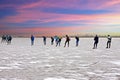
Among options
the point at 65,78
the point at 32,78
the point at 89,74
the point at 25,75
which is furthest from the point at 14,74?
the point at 89,74

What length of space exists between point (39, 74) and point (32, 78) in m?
0.92

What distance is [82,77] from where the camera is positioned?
993 cm

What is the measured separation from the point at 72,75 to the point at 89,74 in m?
0.72

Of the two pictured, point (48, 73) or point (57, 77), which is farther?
point (48, 73)

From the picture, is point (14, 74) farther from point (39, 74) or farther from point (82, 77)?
point (82, 77)

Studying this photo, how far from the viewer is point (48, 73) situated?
10.9 meters

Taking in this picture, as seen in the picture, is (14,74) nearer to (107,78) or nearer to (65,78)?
(65,78)

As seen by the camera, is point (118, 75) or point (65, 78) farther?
point (118, 75)

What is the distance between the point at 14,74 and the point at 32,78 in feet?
3.94

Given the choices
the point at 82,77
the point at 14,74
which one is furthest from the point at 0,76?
the point at 82,77

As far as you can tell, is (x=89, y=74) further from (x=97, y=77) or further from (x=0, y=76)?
(x=0, y=76)

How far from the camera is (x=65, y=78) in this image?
972 cm

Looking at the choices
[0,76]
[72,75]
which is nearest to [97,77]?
[72,75]

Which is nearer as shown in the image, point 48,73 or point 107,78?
point 107,78
